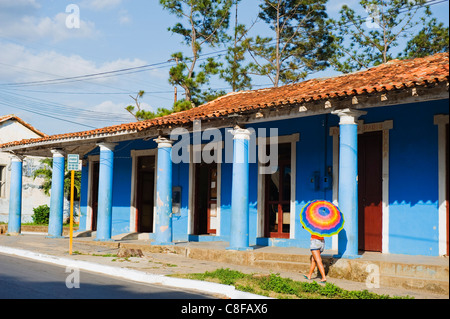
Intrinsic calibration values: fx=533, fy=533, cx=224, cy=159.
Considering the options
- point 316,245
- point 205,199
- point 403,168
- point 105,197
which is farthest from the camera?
point 205,199

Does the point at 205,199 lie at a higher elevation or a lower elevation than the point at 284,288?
higher

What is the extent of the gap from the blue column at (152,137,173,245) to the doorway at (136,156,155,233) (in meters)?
3.26

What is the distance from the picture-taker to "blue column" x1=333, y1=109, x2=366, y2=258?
916 centimetres

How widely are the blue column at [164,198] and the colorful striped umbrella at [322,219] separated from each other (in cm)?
461

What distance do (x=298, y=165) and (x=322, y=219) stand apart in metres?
3.46

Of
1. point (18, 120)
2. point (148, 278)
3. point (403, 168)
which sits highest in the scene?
point (18, 120)

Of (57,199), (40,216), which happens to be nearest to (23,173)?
(40,216)

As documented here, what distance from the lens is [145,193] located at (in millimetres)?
16641

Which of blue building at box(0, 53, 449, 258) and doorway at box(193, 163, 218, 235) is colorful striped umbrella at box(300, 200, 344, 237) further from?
doorway at box(193, 163, 218, 235)

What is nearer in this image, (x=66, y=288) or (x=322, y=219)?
(x=66, y=288)

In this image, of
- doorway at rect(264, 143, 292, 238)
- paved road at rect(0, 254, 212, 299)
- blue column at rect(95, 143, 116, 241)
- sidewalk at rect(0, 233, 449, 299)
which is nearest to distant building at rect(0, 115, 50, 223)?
sidewalk at rect(0, 233, 449, 299)

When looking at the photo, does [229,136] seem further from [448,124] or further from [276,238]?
[448,124]

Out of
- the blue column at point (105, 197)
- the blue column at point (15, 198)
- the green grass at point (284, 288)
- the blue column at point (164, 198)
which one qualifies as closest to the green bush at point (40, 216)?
the blue column at point (15, 198)

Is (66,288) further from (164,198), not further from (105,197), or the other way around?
(105,197)
